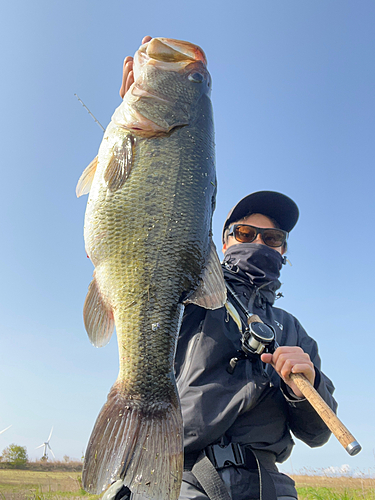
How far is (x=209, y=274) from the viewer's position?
216 centimetres

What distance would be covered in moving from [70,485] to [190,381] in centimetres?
1061

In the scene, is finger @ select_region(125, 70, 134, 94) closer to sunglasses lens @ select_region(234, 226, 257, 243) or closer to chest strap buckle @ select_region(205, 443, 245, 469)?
sunglasses lens @ select_region(234, 226, 257, 243)

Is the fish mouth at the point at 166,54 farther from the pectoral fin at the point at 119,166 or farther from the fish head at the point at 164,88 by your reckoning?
the pectoral fin at the point at 119,166

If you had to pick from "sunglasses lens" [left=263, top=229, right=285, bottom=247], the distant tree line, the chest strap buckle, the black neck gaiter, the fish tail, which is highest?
"sunglasses lens" [left=263, top=229, right=285, bottom=247]

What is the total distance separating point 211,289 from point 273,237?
6.06 ft

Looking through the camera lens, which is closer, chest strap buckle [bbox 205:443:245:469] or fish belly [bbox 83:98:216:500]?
fish belly [bbox 83:98:216:500]

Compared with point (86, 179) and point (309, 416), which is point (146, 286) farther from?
point (309, 416)

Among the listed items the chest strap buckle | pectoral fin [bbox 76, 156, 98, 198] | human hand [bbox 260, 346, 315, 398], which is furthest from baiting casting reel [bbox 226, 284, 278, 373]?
pectoral fin [bbox 76, 156, 98, 198]

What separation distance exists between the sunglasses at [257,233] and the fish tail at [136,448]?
2.19 metres

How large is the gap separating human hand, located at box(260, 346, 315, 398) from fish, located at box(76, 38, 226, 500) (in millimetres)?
586

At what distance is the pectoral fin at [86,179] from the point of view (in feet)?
7.59

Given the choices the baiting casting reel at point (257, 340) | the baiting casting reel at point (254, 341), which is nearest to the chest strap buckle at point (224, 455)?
the baiting casting reel at point (254, 341)

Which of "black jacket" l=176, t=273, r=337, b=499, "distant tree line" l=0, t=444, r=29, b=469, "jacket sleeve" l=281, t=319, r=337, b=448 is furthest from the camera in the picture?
"distant tree line" l=0, t=444, r=29, b=469

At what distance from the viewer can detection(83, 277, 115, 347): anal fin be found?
1.99m
